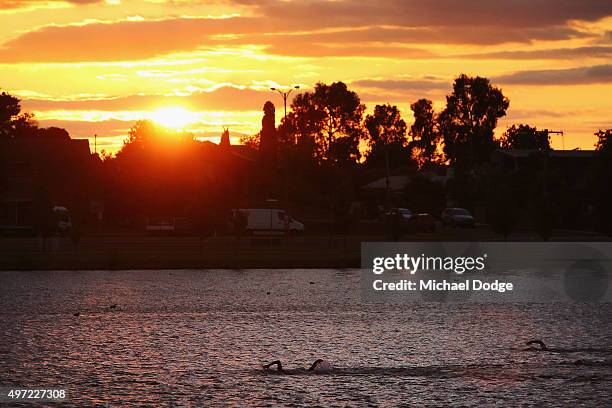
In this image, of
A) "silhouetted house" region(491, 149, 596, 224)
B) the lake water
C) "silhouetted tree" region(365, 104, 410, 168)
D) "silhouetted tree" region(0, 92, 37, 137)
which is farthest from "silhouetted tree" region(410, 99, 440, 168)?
the lake water

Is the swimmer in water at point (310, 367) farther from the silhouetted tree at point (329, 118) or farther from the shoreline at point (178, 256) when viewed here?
the silhouetted tree at point (329, 118)

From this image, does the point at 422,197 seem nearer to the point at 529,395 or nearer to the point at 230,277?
the point at 230,277

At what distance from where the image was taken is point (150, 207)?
→ 88125 millimetres

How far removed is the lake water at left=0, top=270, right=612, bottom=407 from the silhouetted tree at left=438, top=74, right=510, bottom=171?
10935 cm

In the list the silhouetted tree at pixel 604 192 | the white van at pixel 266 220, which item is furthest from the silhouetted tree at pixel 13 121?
the silhouetted tree at pixel 604 192

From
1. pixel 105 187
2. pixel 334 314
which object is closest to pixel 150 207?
pixel 105 187

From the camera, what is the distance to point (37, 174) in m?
87.4

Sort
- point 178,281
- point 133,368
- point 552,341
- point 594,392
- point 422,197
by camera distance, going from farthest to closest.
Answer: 1. point 422,197
2. point 178,281
3. point 552,341
4. point 133,368
5. point 594,392

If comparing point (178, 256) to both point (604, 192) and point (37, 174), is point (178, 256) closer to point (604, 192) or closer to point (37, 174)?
point (604, 192)

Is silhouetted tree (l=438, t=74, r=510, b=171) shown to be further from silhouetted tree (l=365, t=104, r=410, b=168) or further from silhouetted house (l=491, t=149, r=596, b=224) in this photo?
silhouetted tree (l=365, t=104, r=410, b=168)

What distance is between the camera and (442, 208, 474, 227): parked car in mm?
87312

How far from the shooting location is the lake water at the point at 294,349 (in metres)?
11.5

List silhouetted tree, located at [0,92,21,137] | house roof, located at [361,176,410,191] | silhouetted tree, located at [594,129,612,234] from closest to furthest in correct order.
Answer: silhouetted tree, located at [594,129,612,234], silhouetted tree, located at [0,92,21,137], house roof, located at [361,176,410,191]

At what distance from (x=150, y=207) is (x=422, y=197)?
3557 centimetres
